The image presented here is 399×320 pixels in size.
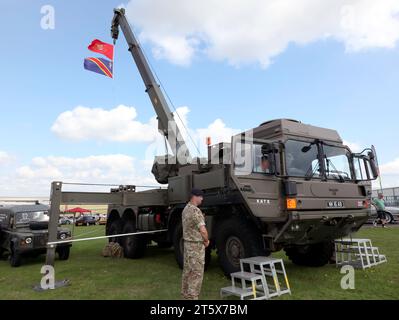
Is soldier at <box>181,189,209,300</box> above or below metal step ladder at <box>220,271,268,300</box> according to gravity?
above

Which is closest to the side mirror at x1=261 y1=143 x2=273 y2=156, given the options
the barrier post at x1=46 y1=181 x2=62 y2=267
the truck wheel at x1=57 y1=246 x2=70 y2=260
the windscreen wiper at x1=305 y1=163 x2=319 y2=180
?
the windscreen wiper at x1=305 y1=163 x2=319 y2=180

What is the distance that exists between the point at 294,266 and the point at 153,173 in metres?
4.94

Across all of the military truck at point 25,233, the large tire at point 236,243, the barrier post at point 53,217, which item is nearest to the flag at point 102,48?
the military truck at point 25,233

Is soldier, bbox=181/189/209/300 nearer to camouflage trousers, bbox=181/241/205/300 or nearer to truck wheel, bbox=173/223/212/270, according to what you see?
camouflage trousers, bbox=181/241/205/300

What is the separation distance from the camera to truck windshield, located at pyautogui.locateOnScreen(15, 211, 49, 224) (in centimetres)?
1001

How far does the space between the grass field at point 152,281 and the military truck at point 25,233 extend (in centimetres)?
44

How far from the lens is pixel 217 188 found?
663 cm

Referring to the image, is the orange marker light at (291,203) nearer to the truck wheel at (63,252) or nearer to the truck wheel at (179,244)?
the truck wheel at (179,244)

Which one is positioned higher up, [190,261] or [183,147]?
[183,147]

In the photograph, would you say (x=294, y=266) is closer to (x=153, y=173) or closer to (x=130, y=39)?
(x=153, y=173)

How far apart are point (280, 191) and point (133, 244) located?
216 inches

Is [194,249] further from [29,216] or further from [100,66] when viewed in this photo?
[100,66]
